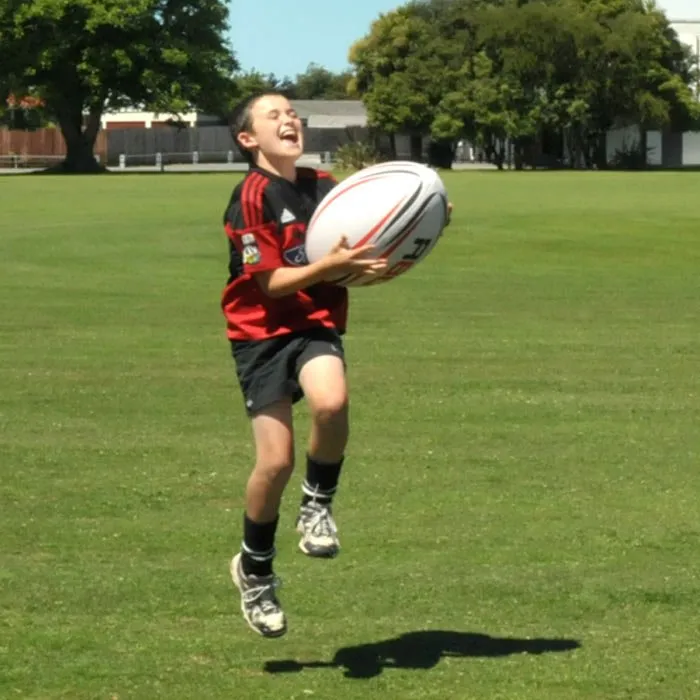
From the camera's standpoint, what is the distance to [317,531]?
6.59 meters

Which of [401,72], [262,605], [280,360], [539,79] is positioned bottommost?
[262,605]

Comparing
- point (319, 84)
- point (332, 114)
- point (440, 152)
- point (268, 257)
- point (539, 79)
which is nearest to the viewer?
point (268, 257)

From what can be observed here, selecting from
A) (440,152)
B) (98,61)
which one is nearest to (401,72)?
(440,152)

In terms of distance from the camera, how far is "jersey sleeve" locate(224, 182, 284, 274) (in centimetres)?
623

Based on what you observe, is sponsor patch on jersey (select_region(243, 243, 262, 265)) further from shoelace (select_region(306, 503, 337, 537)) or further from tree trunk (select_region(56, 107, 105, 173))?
tree trunk (select_region(56, 107, 105, 173))

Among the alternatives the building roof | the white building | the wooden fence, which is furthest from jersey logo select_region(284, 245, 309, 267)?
the building roof

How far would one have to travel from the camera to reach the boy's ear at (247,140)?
6.51m

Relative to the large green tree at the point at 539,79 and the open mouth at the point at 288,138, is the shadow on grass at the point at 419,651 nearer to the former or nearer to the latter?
the open mouth at the point at 288,138

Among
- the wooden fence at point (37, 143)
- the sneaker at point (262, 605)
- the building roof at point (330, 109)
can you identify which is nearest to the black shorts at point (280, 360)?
the sneaker at point (262, 605)

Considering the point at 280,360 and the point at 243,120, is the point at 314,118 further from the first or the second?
the point at 280,360

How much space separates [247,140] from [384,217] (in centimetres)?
62

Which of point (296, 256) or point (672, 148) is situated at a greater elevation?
point (296, 256)

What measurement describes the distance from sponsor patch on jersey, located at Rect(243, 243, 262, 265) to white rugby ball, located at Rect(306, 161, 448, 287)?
202 mm

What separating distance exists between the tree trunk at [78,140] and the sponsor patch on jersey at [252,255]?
263 ft
